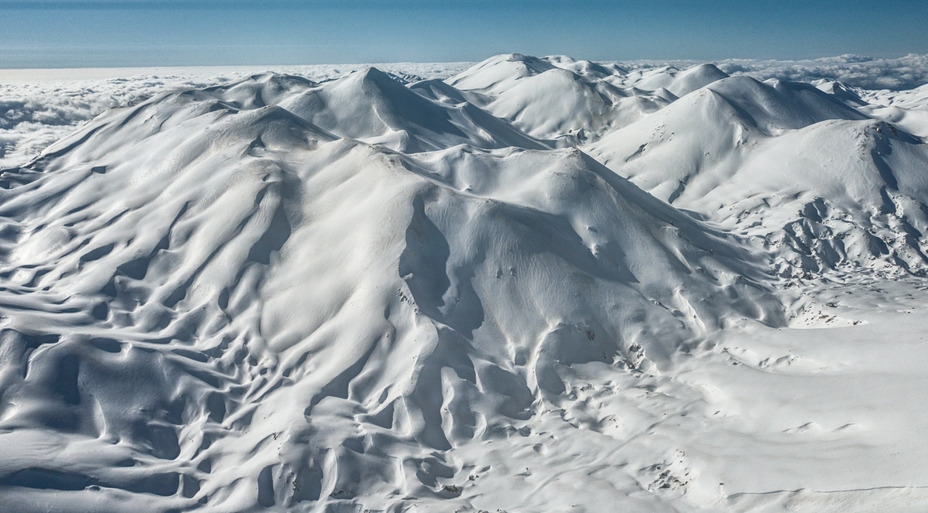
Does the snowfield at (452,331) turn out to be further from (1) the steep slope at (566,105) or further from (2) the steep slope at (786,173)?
(1) the steep slope at (566,105)

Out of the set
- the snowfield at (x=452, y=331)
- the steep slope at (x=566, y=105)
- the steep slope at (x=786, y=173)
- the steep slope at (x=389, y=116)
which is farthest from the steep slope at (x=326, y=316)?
the steep slope at (x=566, y=105)

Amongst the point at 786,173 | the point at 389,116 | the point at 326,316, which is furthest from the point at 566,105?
the point at 326,316

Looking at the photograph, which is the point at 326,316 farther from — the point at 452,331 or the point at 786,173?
the point at 786,173

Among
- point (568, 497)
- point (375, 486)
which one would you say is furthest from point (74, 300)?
point (568, 497)

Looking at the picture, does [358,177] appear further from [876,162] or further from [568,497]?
[876,162]

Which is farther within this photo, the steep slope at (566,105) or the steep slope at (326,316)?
the steep slope at (566,105)

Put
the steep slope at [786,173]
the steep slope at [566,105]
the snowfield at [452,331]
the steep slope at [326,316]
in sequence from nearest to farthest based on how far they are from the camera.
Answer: the snowfield at [452,331] → the steep slope at [326,316] → the steep slope at [786,173] → the steep slope at [566,105]
